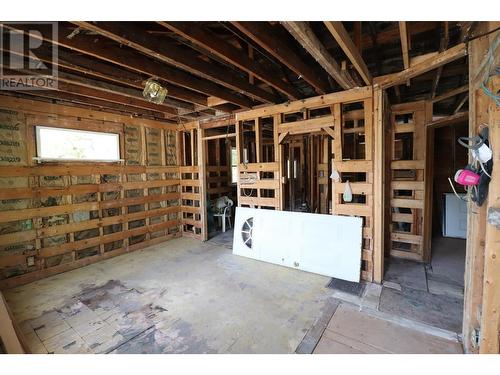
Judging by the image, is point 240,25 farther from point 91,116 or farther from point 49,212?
point 49,212

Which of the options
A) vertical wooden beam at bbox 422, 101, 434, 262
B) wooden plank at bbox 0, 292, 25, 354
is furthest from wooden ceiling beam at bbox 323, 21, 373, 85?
wooden plank at bbox 0, 292, 25, 354

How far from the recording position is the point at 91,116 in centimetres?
378

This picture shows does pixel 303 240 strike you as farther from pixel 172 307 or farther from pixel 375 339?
pixel 172 307

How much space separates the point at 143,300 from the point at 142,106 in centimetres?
302

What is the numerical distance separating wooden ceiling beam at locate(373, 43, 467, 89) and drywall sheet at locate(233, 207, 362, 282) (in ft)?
5.52

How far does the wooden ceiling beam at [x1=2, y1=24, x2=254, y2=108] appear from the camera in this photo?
72.4 inches

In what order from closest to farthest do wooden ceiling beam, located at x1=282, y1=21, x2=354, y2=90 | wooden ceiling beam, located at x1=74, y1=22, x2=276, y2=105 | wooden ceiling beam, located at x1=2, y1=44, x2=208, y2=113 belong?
1. wooden ceiling beam, located at x1=282, y1=21, x2=354, y2=90
2. wooden ceiling beam, located at x1=74, y1=22, x2=276, y2=105
3. wooden ceiling beam, located at x1=2, y1=44, x2=208, y2=113

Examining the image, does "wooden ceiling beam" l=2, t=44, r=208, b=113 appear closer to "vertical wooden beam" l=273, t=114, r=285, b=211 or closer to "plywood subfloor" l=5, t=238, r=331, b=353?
"vertical wooden beam" l=273, t=114, r=285, b=211

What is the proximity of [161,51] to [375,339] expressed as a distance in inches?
124

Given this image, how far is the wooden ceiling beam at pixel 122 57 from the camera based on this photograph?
1838 millimetres

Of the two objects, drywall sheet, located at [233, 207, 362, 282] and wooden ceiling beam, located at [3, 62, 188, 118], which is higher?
wooden ceiling beam, located at [3, 62, 188, 118]

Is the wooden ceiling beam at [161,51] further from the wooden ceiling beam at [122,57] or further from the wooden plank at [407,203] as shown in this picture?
the wooden plank at [407,203]

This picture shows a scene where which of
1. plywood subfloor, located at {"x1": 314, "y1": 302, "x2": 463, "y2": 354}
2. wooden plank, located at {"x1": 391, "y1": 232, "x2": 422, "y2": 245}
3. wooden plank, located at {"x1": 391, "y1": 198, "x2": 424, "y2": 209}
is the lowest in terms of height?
plywood subfloor, located at {"x1": 314, "y1": 302, "x2": 463, "y2": 354}
